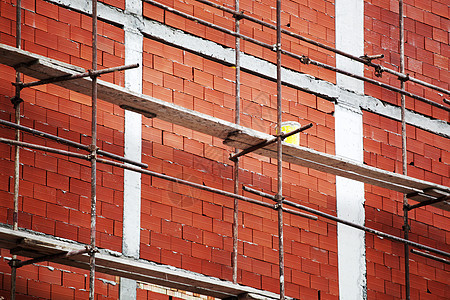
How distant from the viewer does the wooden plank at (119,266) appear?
763 centimetres

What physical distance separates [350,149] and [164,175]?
9.52 ft

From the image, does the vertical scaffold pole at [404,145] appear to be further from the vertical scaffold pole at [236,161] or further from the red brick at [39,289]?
the red brick at [39,289]

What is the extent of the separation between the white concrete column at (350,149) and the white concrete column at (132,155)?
7.85ft

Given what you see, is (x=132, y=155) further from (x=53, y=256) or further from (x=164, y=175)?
(x=53, y=256)

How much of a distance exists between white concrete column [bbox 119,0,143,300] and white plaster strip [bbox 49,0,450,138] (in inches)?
4.5

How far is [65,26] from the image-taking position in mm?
9078

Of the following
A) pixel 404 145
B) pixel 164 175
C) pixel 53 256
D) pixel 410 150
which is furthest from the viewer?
pixel 410 150

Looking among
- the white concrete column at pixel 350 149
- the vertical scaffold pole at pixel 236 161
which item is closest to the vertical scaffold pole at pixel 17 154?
the vertical scaffold pole at pixel 236 161

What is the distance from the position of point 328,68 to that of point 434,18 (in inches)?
99.6

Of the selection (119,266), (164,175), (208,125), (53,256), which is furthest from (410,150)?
(53,256)

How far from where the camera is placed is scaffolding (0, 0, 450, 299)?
7816 millimetres

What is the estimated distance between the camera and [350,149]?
35.1 ft

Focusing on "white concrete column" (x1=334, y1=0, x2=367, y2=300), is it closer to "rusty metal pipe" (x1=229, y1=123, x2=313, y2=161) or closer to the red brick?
"rusty metal pipe" (x1=229, y1=123, x2=313, y2=161)

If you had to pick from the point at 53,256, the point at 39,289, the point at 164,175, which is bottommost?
the point at 39,289
